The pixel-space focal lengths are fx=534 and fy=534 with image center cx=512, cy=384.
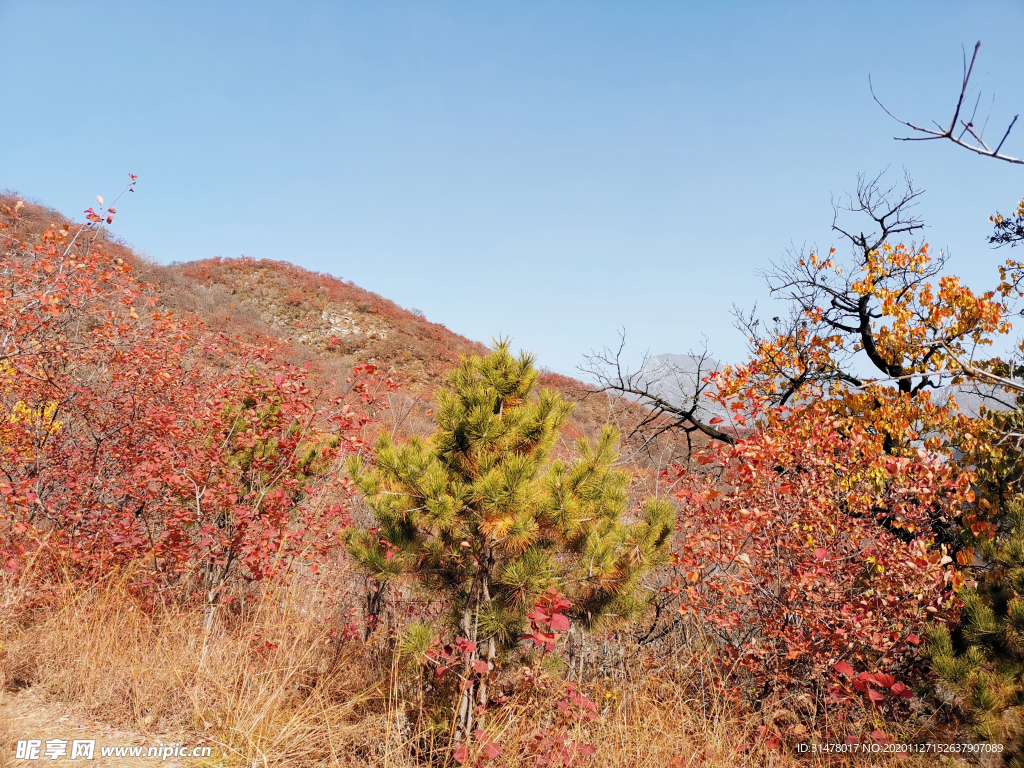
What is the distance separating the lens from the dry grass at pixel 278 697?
3043 millimetres

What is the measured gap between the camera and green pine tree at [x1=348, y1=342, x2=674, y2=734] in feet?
11.4

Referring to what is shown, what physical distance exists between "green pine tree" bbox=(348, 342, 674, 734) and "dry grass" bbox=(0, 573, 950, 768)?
498 mm

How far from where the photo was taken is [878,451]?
Answer: 20.3 ft

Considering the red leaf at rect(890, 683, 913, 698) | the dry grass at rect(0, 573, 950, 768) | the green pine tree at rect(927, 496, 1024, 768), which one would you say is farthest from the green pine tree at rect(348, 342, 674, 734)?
the green pine tree at rect(927, 496, 1024, 768)

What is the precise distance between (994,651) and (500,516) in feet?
10.0

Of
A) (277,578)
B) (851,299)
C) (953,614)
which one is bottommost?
(277,578)

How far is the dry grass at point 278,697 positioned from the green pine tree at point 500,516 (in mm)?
498

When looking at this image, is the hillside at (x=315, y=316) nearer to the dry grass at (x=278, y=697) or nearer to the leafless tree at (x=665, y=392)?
the leafless tree at (x=665, y=392)

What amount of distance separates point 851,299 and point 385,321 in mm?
23615

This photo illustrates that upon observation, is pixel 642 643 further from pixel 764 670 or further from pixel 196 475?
pixel 196 475

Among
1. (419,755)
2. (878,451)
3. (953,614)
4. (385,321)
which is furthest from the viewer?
(385,321)

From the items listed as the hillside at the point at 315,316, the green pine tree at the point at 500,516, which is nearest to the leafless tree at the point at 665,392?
the green pine tree at the point at 500,516

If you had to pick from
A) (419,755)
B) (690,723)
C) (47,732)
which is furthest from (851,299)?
(47,732)

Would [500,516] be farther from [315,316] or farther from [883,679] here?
[315,316]
